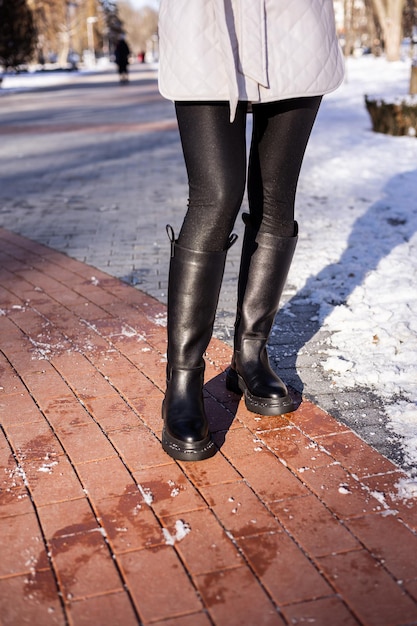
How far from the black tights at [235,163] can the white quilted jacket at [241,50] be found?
0.07 metres

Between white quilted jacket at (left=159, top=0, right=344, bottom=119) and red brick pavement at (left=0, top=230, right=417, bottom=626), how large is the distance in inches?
41.5

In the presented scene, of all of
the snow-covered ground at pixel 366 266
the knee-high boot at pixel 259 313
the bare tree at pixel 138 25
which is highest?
the bare tree at pixel 138 25

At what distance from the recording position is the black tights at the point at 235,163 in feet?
6.82

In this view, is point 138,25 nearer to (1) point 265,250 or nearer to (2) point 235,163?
(1) point 265,250

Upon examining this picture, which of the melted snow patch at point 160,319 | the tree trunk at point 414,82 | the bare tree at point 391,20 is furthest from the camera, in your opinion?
the bare tree at point 391,20

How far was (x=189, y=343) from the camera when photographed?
7.35ft

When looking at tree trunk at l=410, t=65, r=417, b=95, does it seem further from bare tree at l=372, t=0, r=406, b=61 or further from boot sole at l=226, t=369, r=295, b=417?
bare tree at l=372, t=0, r=406, b=61

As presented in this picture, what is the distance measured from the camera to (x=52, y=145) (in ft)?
35.2

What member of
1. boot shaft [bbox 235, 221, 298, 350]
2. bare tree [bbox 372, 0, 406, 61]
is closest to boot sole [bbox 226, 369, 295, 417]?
boot shaft [bbox 235, 221, 298, 350]

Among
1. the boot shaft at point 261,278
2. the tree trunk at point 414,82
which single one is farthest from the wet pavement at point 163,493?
the tree trunk at point 414,82

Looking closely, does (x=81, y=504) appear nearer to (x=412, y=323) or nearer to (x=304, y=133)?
(x=304, y=133)

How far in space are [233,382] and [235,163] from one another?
884 mm

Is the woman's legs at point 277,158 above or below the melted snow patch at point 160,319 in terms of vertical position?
above

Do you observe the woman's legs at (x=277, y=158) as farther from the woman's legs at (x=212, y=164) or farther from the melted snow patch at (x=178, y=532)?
the melted snow patch at (x=178, y=532)
